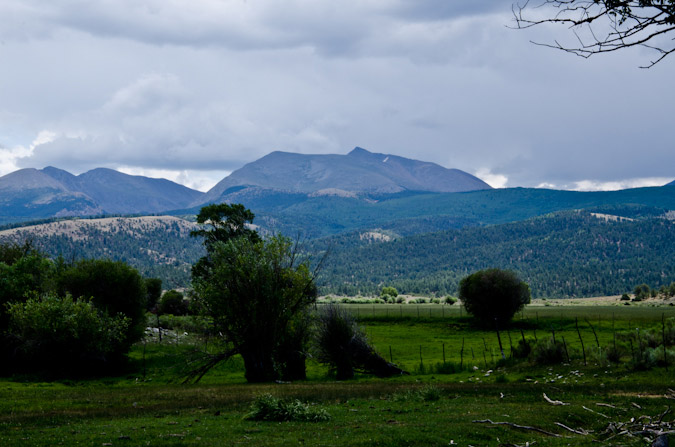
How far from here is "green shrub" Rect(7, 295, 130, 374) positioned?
167 feet

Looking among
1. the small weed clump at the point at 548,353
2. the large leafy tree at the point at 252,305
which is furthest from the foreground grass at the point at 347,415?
the large leafy tree at the point at 252,305

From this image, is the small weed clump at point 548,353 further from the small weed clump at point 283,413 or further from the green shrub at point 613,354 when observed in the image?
the small weed clump at point 283,413

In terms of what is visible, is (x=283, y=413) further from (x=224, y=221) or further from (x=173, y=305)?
(x=173, y=305)

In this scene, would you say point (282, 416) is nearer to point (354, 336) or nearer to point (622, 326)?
point (354, 336)

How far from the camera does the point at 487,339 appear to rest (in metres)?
70.1

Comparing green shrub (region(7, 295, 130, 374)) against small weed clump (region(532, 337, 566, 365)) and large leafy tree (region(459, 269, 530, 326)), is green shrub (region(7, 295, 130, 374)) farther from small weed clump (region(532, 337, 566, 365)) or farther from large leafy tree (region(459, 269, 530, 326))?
large leafy tree (region(459, 269, 530, 326))

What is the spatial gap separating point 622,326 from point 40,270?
73.1 m

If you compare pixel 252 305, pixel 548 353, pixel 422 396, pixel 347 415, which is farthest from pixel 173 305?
pixel 347 415

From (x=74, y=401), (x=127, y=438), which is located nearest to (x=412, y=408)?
(x=127, y=438)

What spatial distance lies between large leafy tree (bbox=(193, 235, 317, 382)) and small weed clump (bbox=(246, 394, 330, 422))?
2138 centimetres

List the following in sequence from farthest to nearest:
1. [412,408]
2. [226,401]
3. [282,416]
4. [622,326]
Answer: [622,326], [226,401], [412,408], [282,416]

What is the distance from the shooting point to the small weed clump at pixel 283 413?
861 inches

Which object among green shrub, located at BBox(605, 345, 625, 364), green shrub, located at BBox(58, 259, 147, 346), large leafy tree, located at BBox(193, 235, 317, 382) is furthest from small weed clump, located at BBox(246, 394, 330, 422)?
green shrub, located at BBox(58, 259, 147, 346)

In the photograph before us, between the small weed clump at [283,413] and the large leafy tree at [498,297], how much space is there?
215 ft
